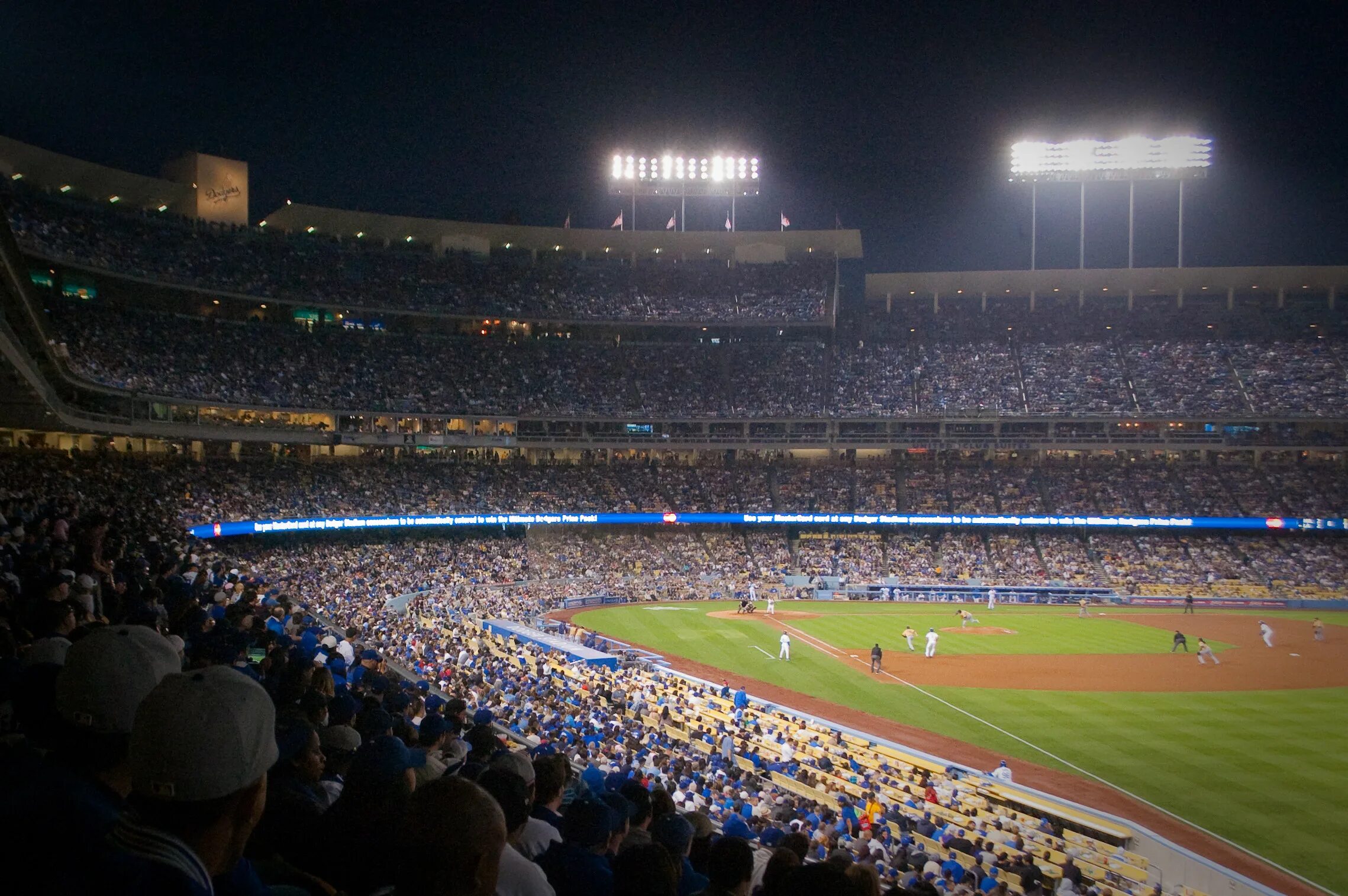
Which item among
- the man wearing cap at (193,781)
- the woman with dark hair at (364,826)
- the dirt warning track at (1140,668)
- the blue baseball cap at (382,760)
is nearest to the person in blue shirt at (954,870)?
the blue baseball cap at (382,760)

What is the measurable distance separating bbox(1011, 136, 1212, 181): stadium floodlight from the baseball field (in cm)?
3294

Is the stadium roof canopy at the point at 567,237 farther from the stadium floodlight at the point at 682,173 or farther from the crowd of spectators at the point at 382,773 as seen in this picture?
the crowd of spectators at the point at 382,773

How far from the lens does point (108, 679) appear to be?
9.87 feet

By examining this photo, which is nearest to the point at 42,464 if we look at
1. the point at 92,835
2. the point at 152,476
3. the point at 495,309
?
the point at 152,476

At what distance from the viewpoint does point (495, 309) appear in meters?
66.9

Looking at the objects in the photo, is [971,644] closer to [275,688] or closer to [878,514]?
[878,514]

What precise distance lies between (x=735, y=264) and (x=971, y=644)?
44.4 meters

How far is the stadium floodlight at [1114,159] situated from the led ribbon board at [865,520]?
24843 millimetres

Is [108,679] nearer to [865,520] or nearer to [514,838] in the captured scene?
[514,838]

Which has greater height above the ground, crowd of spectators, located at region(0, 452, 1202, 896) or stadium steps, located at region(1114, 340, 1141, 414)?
stadium steps, located at region(1114, 340, 1141, 414)

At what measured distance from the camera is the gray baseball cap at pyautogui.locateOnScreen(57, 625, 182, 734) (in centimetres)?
296

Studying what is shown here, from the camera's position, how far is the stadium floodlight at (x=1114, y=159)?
2564 inches

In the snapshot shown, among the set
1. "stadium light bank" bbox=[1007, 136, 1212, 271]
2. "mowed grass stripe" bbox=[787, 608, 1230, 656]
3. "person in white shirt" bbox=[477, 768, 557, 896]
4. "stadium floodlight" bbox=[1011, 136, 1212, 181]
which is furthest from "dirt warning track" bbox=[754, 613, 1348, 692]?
"stadium floodlight" bbox=[1011, 136, 1212, 181]

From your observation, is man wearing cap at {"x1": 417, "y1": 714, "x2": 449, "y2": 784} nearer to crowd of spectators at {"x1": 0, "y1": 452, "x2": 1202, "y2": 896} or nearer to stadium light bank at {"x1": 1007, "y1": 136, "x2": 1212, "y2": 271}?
crowd of spectators at {"x1": 0, "y1": 452, "x2": 1202, "y2": 896}
